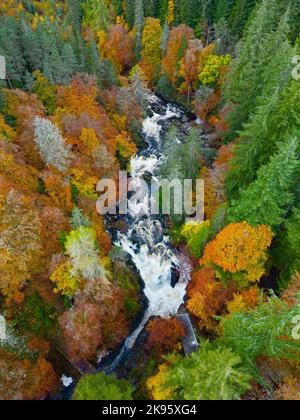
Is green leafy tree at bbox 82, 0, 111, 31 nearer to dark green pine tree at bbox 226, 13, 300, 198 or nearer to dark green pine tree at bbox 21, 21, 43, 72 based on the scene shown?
dark green pine tree at bbox 21, 21, 43, 72

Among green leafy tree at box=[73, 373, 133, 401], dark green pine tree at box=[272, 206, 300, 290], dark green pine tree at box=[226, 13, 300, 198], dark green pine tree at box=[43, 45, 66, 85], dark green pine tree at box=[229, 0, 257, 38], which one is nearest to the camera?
green leafy tree at box=[73, 373, 133, 401]

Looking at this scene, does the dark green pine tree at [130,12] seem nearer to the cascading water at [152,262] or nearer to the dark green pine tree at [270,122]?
the cascading water at [152,262]

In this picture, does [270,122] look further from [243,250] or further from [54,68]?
[54,68]

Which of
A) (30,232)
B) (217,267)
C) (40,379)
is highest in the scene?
(30,232)

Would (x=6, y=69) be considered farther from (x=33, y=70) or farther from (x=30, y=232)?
(x=30, y=232)

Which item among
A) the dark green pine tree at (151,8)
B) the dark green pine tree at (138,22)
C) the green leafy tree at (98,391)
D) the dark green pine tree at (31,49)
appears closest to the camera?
the green leafy tree at (98,391)

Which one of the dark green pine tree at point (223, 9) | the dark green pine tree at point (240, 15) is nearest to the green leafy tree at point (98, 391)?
the dark green pine tree at point (240, 15)

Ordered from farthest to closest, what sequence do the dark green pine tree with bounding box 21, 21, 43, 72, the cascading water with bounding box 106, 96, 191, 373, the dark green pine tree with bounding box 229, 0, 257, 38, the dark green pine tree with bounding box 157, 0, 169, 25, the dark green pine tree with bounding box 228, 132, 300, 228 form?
the dark green pine tree with bounding box 157, 0, 169, 25, the dark green pine tree with bounding box 229, 0, 257, 38, the dark green pine tree with bounding box 21, 21, 43, 72, the cascading water with bounding box 106, 96, 191, 373, the dark green pine tree with bounding box 228, 132, 300, 228

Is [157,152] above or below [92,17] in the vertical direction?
below

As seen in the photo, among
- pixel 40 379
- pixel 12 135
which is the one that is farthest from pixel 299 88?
pixel 40 379

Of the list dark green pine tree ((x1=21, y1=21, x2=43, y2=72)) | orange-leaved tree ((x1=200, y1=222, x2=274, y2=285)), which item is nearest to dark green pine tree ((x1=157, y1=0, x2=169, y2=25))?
dark green pine tree ((x1=21, y1=21, x2=43, y2=72))

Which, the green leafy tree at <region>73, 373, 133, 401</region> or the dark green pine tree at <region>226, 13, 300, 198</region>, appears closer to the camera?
the green leafy tree at <region>73, 373, 133, 401</region>
